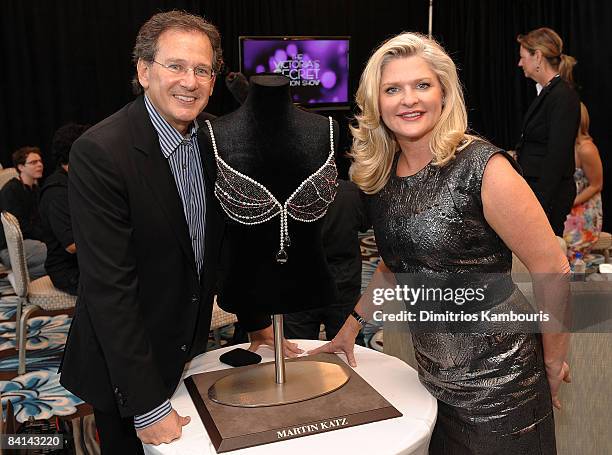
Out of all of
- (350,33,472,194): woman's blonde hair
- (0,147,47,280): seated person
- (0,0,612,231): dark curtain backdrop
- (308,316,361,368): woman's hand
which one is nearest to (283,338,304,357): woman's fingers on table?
(308,316,361,368): woman's hand

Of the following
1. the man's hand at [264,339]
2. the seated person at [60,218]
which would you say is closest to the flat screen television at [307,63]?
the seated person at [60,218]

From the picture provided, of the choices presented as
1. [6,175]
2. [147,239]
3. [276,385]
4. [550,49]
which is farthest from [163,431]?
[6,175]

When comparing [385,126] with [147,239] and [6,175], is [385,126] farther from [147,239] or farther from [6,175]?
[6,175]

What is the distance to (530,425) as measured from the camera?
162cm

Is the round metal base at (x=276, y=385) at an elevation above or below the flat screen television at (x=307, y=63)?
below

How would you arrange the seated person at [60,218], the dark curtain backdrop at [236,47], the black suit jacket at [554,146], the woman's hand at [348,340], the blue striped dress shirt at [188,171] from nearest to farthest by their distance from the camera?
the blue striped dress shirt at [188,171] < the woman's hand at [348,340] < the seated person at [60,218] < the black suit jacket at [554,146] < the dark curtain backdrop at [236,47]

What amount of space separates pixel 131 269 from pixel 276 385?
17.3 inches

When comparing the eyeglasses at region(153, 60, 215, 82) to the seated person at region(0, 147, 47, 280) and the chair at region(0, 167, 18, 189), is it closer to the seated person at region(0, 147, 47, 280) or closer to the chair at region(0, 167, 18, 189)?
the seated person at region(0, 147, 47, 280)

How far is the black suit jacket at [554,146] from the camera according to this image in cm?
387

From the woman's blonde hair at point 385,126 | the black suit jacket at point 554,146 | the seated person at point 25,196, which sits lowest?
the seated person at point 25,196

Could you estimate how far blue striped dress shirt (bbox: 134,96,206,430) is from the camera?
1.63 metres

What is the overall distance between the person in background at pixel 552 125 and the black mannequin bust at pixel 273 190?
2.61 metres

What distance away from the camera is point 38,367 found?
4.09 meters

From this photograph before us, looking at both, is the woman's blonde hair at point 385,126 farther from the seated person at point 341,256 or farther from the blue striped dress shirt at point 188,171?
the seated person at point 341,256
